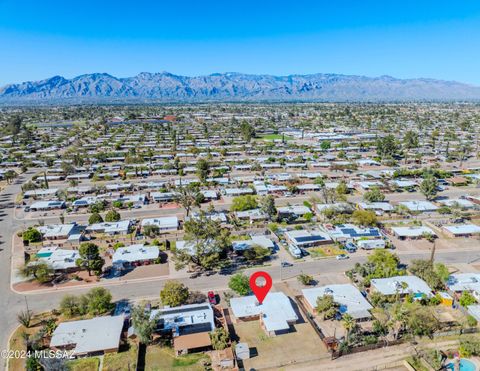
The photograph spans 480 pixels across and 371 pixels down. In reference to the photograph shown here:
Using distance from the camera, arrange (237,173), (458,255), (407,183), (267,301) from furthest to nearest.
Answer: (237,173)
(407,183)
(458,255)
(267,301)

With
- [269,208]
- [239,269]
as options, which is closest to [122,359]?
[239,269]

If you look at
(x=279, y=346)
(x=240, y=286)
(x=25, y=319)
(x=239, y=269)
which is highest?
(x=240, y=286)

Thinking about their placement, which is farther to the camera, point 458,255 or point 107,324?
point 458,255

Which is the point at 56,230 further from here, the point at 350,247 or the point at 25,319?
the point at 350,247

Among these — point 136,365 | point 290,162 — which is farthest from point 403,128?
point 136,365

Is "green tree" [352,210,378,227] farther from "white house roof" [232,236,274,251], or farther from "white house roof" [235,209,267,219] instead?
"white house roof" [232,236,274,251]

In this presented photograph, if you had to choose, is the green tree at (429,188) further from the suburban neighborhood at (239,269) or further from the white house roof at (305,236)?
the white house roof at (305,236)

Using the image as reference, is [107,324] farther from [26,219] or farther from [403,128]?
[403,128]
